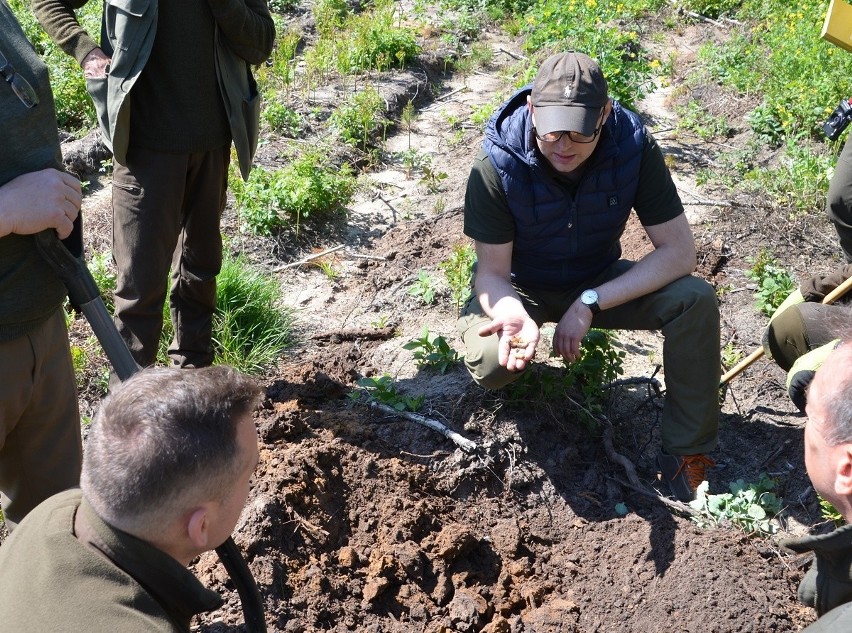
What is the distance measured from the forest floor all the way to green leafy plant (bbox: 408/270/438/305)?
49mm

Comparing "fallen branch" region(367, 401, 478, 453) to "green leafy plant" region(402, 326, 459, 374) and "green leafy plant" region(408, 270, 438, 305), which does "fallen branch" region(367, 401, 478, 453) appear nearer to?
"green leafy plant" region(402, 326, 459, 374)

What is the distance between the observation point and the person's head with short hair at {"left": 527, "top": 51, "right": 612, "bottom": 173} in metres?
3.36

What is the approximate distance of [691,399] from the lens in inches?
141

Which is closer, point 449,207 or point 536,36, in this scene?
point 449,207

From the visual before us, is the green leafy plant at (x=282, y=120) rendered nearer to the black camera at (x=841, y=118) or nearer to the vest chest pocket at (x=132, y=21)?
the vest chest pocket at (x=132, y=21)

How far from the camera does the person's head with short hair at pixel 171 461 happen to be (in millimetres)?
1674

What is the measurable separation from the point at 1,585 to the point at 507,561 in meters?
2.04

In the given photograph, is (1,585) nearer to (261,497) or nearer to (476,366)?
(261,497)

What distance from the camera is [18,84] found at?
2.32 meters

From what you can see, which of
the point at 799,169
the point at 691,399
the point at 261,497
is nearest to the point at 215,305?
the point at 261,497

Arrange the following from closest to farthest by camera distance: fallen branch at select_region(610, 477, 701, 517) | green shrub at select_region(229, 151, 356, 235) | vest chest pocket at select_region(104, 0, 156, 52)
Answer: vest chest pocket at select_region(104, 0, 156, 52), fallen branch at select_region(610, 477, 701, 517), green shrub at select_region(229, 151, 356, 235)

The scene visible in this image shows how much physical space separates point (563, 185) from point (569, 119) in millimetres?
342

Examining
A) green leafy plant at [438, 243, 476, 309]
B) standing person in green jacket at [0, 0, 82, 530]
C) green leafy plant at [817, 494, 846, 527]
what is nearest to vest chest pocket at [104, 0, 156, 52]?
standing person in green jacket at [0, 0, 82, 530]

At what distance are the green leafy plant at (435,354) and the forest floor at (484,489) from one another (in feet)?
0.23
